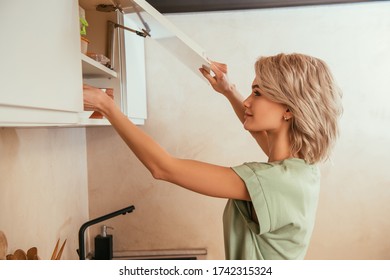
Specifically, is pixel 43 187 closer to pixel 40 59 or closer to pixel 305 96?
pixel 40 59

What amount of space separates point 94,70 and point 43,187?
0.44 m

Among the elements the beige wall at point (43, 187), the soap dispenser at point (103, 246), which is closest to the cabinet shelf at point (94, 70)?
the beige wall at point (43, 187)

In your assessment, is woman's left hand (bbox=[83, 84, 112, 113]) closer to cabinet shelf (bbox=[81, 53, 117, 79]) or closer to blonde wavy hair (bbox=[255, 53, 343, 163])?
cabinet shelf (bbox=[81, 53, 117, 79])

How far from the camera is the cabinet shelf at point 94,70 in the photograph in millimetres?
851

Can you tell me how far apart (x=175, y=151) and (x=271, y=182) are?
30.1 inches

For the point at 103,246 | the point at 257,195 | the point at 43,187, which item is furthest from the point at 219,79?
the point at 103,246

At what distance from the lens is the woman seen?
787 mm

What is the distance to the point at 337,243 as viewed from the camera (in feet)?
4.96

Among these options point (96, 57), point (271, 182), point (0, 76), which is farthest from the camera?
A: point (96, 57)

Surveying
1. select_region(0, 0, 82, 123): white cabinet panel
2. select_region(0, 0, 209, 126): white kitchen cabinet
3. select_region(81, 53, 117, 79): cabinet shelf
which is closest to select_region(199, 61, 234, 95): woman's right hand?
select_region(0, 0, 209, 126): white kitchen cabinet

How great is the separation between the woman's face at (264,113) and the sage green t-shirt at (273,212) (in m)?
0.09
